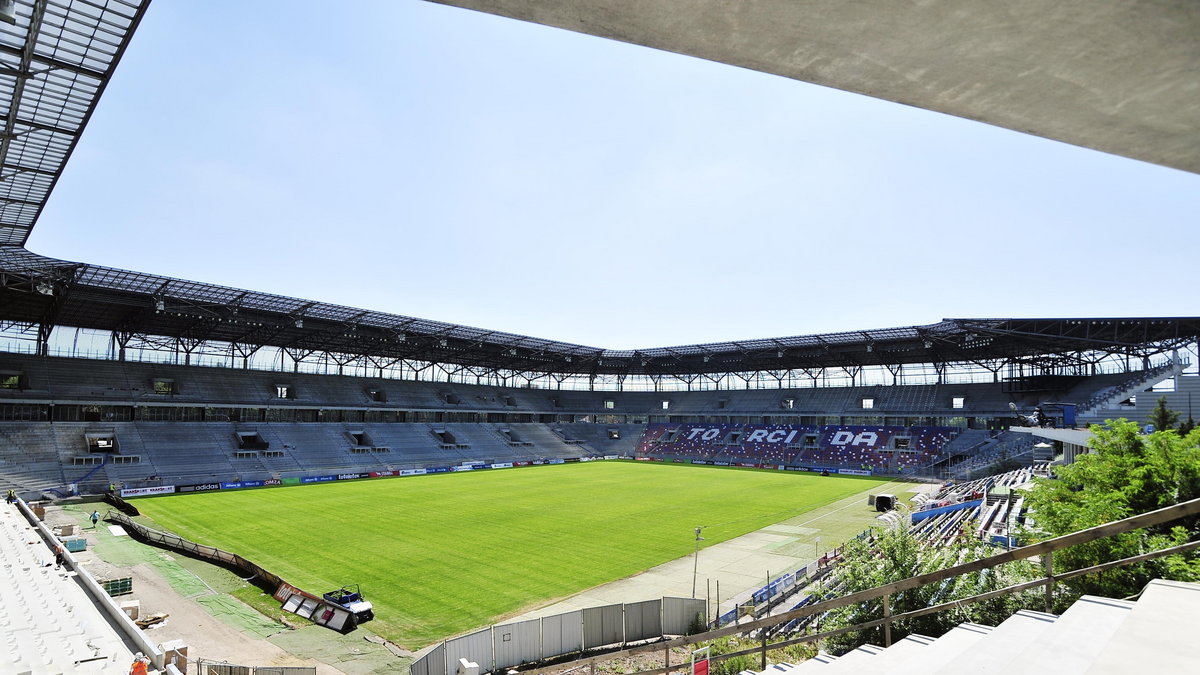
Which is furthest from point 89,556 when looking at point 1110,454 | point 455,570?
point 1110,454

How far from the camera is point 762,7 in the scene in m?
2.85

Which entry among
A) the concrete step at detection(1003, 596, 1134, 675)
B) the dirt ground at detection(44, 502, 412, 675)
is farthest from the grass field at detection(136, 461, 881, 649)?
the concrete step at detection(1003, 596, 1134, 675)

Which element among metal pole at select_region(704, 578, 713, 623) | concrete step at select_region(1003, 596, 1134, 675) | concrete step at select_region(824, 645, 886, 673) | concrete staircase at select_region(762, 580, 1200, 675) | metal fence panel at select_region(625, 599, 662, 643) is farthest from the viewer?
metal pole at select_region(704, 578, 713, 623)

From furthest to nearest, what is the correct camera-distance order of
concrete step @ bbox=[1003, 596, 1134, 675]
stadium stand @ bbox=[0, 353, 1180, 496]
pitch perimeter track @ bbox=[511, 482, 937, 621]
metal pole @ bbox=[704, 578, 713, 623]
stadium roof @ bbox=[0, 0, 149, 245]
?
1. stadium stand @ bbox=[0, 353, 1180, 496]
2. pitch perimeter track @ bbox=[511, 482, 937, 621]
3. metal pole @ bbox=[704, 578, 713, 623]
4. stadium roof @ bbox=[0, 0, 149, 245]
5. concrete step @ bbox=[1003, 596, 1134, 675]

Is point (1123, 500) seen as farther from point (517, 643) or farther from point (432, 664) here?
point (432, 664)

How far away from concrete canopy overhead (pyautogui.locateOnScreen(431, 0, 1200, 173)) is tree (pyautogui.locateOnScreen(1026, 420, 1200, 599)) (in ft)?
26.8

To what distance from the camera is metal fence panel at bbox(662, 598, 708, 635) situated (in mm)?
19531

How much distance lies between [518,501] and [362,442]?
3021cm

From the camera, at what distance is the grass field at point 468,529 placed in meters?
23.6

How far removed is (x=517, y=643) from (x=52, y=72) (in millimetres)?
21648

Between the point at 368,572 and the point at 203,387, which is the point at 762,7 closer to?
the point at 368,572

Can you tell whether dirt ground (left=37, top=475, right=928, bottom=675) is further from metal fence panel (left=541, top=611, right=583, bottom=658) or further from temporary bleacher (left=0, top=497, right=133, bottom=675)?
temporary bleacher (left=0, top=497, right=133, bottom=675)

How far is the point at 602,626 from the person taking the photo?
1883 cm

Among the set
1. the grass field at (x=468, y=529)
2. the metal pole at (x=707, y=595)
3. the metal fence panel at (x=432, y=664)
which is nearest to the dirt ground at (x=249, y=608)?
the metal pole at (x=707, y=595)
